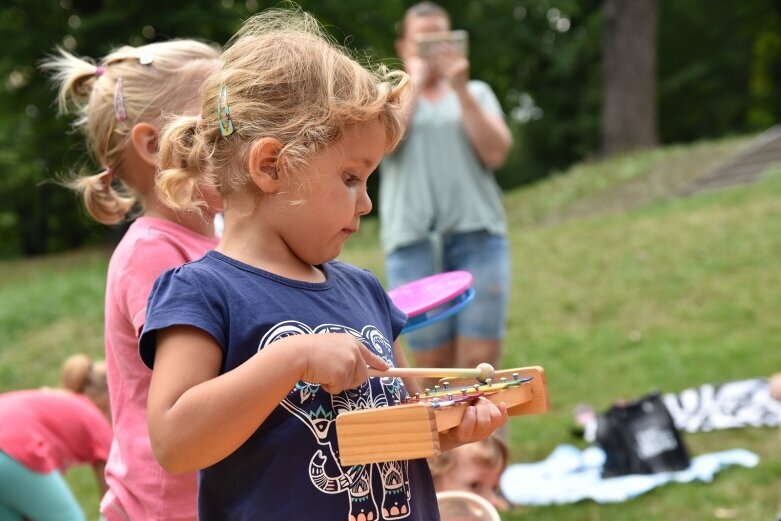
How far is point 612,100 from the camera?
1853cm

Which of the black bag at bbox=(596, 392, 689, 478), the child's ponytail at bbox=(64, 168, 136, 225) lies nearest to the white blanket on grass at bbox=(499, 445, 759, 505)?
the black bag at bbox=(596, 392, 689, 478)

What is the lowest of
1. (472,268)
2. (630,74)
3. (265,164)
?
(630,74)

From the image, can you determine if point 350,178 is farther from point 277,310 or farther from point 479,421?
point 479,421

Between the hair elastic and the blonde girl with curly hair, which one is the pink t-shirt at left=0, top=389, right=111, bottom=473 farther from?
the blonde girl with curly hair

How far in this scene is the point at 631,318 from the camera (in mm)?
8438

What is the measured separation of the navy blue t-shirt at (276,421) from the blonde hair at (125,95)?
0.80 m

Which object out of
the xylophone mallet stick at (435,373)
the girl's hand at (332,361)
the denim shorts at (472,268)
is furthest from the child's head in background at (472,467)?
the girl's hand at (332,361)

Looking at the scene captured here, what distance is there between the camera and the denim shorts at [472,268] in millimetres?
4492

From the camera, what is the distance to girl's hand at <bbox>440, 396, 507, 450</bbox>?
1.68 meters

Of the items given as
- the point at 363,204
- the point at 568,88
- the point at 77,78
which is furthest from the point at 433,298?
the point at 568,88

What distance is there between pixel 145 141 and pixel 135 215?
362 millimetres

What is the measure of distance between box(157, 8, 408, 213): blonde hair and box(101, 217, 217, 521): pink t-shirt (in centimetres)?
38

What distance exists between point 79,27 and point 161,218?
1436 cm

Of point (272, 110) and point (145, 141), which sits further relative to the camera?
point (145, 141)
